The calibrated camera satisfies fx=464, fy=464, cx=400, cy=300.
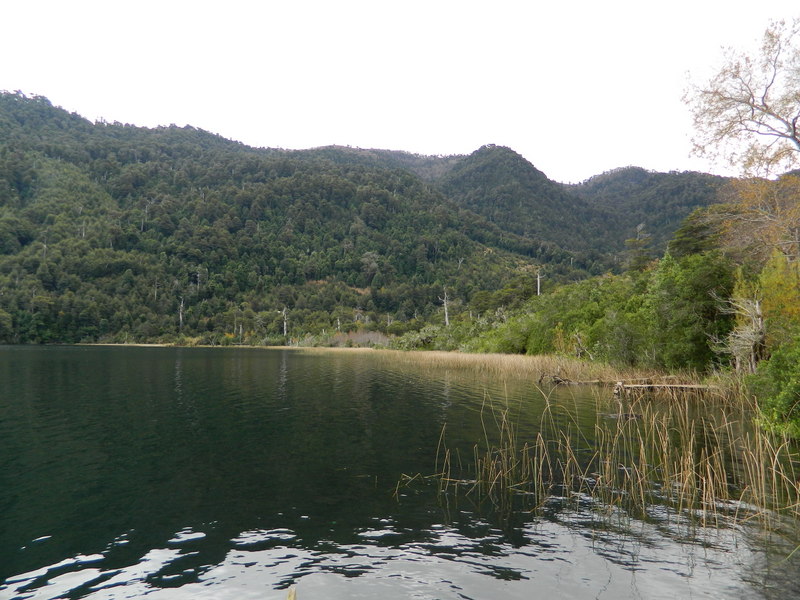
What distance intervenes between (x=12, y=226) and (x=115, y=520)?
204066 millimetres

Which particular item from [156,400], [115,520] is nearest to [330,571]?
[115,520]

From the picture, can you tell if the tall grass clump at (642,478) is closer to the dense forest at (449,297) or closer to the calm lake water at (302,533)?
the calm lake water at (302,533)

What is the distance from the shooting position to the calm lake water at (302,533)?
7.42 meters

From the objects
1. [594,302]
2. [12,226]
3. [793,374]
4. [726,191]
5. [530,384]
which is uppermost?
Answer: [12,226]

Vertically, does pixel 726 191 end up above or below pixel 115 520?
above

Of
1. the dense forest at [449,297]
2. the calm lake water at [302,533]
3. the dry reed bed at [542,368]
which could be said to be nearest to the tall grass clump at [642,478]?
the calm lake water at [302,533]

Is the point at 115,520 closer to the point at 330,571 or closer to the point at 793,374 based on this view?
the point at 330,571

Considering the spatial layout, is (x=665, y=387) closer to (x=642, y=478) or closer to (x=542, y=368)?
(x=542, y=368)

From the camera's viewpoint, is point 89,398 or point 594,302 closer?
point 89,398

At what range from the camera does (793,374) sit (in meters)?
15.6

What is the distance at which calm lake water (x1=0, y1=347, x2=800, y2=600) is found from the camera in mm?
7422

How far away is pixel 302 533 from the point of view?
9.40m

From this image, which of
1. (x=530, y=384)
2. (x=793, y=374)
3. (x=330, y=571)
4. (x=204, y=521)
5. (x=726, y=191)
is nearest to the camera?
(x=330, y=571)

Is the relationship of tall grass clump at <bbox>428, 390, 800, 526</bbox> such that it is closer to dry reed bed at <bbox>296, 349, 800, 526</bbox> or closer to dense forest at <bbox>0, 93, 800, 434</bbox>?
dry reed bed at <bbox>296, 349, 800, 526</bbox>
